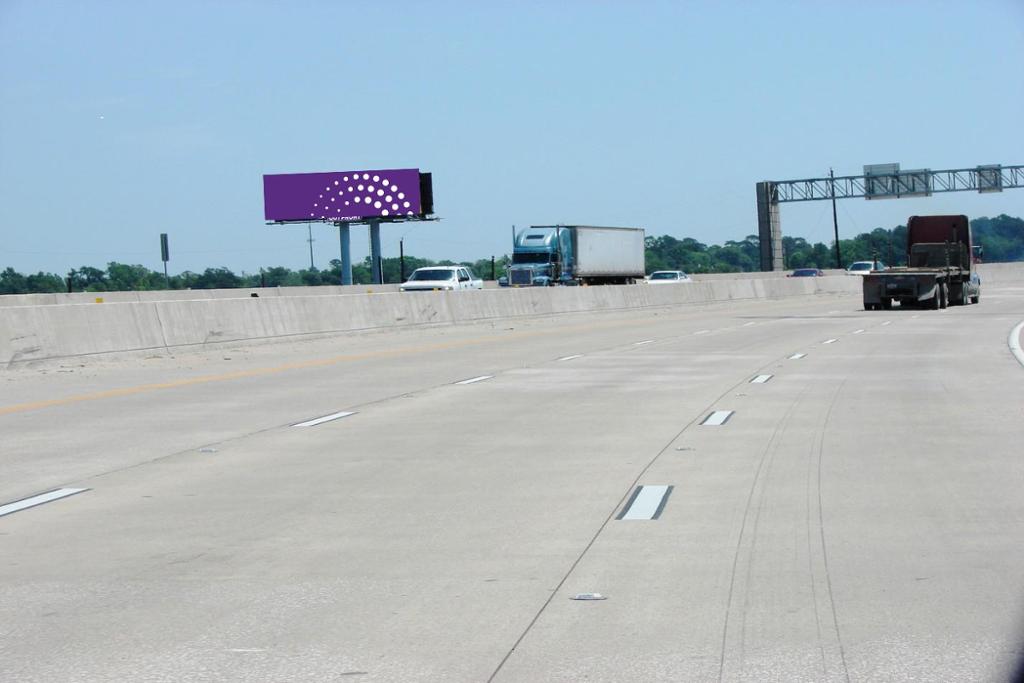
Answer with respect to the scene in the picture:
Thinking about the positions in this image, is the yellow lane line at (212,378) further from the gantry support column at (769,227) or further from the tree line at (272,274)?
the gantry support column at (769,227)

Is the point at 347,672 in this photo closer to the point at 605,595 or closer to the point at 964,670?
the point at 605,595

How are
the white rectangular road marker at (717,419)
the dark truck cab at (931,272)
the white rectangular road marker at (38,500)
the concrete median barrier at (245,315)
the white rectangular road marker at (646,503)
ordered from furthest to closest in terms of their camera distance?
the dark truck cab at (931,272) < the concrete median barrier at (245,315) < the white rectangular road marker at (717,419) < the white rectangular road marker at (38,500) < the white rectangular road marker at (646,503)

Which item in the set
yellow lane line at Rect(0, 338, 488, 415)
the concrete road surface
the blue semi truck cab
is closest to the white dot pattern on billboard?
the blue semi truck cab

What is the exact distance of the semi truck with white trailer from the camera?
7350cm

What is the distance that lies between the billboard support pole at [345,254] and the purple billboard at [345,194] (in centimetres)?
139

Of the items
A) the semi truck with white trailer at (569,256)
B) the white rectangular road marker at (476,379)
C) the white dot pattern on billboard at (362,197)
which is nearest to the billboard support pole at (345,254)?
the white dot pattern on billboard at (362,197)

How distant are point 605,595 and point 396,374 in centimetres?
1600

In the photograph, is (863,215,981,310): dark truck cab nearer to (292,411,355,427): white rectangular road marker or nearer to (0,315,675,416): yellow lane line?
(0,315,675,416): yellow lane line

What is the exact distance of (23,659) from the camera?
6.16 m

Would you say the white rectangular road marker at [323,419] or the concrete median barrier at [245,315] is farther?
the concrete median barrier at [245,315]

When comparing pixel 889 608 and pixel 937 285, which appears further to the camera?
pixel 937 285

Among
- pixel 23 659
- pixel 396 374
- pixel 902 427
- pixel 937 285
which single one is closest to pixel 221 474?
pixel 23 659

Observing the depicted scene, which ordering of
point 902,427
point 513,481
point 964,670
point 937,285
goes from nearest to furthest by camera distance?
point 964,670, point 513,481, point 902,427, point 937,285

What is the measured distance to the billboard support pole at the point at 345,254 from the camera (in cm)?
10625
